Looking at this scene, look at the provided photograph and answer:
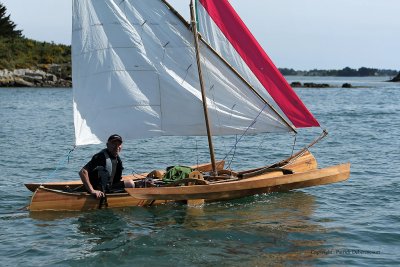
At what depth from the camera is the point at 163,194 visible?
44.1 ft

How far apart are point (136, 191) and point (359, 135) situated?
20.0 meters

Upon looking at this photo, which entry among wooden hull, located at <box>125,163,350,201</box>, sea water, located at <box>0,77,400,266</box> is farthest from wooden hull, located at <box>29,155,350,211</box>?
sea water, located at <box>0,77,400,266</box>

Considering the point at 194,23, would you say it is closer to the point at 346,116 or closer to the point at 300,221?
the point at 300,221

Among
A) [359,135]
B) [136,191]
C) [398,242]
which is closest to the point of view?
[398,242]

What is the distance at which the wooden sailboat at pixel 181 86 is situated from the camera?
14328 millimetres

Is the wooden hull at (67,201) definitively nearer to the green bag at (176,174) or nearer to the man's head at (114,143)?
the man's head at (114,143)

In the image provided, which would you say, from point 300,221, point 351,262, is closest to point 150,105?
point 300,221

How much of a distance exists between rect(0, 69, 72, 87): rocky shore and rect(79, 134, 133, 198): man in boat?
59854 mm

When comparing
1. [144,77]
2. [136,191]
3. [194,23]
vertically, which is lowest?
[136,191]

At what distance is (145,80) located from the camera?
14.8 m

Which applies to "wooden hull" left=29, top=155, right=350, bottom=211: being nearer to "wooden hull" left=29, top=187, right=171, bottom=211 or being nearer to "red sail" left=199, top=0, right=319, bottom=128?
"wooden hull" left=29, top=187, right=171, bottom=211

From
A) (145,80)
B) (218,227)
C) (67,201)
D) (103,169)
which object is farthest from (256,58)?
(67,201)

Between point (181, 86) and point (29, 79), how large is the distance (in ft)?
199

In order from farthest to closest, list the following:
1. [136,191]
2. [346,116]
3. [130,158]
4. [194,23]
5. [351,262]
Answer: [346,116], [130,158], [194,23], [136,191], [351,262]
